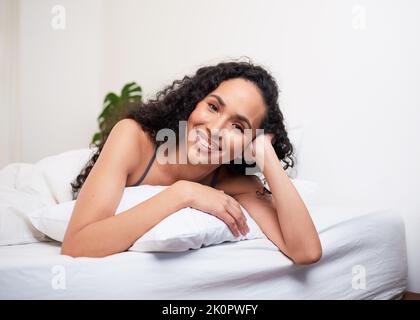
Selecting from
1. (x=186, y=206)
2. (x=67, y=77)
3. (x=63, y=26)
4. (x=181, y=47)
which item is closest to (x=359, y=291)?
(x=186, y=206)

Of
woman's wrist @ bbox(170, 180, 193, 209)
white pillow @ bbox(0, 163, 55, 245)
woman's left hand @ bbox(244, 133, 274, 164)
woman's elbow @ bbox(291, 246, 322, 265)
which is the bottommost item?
woman's elbow @ bbox(291, 246, 322, 265)

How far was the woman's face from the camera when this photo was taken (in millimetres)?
1180

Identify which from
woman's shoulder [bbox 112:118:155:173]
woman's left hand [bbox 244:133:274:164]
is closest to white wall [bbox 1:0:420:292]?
woman's left hand [bbox 244:133:274:164]

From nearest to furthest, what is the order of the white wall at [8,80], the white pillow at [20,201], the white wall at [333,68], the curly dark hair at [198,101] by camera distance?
1. the white pillow at [20,201]
2. the curly dark hair at [198,101]
3. the white wall at [333,68]
4. the white wall at [8,80]

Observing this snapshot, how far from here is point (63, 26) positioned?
120 inches

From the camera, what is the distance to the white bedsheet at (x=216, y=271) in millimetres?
848

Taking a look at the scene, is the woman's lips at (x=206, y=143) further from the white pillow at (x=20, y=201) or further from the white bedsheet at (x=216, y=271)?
the white pillow at (x=20, y=201)

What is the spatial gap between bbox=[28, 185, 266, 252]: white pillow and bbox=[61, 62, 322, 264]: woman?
0.09 feet

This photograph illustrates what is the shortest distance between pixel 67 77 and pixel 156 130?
6.63 feet

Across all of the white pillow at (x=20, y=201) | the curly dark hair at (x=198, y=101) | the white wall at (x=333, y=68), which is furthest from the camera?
the white wall at (x=333, y=68)

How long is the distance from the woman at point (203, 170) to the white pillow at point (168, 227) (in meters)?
0.03

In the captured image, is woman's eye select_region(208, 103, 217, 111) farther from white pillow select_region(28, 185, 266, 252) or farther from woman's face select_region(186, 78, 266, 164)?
white pillow select_region(28, 185, 266, 252)

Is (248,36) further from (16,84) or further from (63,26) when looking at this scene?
(16,84)

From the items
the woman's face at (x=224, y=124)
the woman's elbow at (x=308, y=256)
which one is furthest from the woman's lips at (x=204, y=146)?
the woman's elbow at (x=308, y=256)
